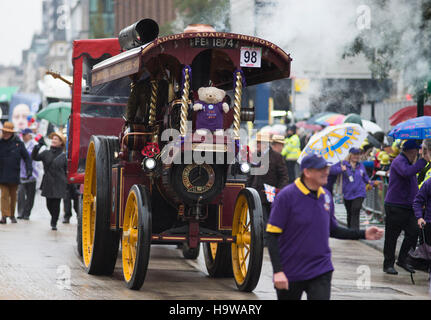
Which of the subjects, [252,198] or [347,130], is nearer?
[252,198]

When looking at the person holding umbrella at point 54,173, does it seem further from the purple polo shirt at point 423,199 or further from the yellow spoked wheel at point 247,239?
the purple polo shirt at point 423,199

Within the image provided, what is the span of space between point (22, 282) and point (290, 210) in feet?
13.7

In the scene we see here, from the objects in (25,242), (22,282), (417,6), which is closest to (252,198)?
(22,282)

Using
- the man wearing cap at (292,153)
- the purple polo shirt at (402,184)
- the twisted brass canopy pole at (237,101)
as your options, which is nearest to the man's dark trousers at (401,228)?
the purple polo shirt at (402,184)

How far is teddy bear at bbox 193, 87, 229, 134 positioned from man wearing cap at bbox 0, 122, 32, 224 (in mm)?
8864

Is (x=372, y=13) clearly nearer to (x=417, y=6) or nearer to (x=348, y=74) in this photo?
(x=417, y=6)

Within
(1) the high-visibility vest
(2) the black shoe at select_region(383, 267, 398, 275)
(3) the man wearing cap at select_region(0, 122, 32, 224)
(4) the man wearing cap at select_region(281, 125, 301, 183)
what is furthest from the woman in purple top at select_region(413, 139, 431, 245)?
(1) the high-visibility vest

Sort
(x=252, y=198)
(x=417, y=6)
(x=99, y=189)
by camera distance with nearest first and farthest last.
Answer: (x=252, y=198) < (x=99, y=189) < (x=417, y=6)

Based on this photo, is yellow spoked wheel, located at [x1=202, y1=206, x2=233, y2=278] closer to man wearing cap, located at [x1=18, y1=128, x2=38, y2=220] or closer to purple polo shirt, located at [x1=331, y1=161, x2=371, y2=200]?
purple polo shirt, located at [x1=331, y1=161, x2=371, y2=200]

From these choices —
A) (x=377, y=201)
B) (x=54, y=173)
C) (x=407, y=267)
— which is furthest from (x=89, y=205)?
(x=377, y=201)

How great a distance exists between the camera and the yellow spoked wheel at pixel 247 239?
920 cm

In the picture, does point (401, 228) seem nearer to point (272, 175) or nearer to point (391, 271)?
point (391, 271)

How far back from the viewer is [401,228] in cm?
1178

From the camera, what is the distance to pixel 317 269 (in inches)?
256
